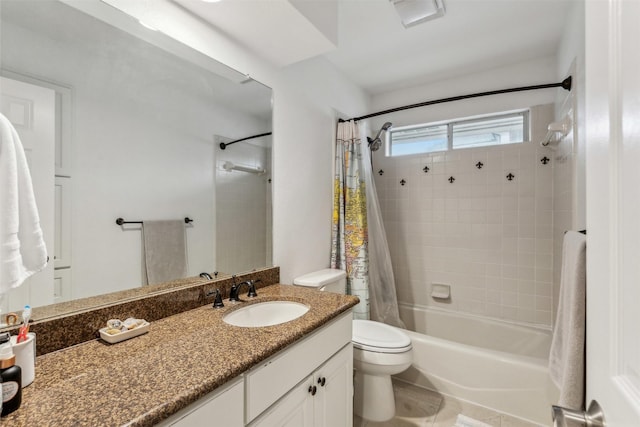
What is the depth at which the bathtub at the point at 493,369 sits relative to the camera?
171 cm

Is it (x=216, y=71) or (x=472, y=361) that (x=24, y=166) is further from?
(x=472, y=361)

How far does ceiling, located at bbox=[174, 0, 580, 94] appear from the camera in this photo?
1.39 meters

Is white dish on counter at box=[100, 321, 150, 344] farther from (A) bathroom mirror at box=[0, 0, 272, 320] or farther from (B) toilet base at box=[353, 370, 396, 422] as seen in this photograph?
(B) toilet base at box=[353, 370, 396, 422]

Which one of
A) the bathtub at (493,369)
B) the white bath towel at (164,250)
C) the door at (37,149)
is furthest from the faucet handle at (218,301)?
the bathtub at (493,369)

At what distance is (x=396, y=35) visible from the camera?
6.72 feet

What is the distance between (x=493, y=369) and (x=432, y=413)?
1.53ft

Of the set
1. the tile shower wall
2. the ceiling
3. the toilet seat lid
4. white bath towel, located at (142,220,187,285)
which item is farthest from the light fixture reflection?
the toilet seat lid

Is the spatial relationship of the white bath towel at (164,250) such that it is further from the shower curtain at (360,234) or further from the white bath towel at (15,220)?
the shower curtain at (360,234)

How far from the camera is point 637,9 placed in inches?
14.1

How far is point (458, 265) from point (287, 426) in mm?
2159

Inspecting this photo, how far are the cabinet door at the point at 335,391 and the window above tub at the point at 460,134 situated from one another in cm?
213

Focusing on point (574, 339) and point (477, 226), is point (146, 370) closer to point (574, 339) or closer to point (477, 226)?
point (574, 339)

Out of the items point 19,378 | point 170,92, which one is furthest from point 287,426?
point 170,92

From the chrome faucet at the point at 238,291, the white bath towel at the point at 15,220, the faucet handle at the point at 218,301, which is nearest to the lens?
the white bath towel at the point at 15,220
